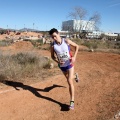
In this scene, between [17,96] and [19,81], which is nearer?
[17,96]

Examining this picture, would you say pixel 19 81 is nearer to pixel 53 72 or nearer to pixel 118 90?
pixel 53 72

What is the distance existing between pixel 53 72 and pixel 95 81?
6.20 feet

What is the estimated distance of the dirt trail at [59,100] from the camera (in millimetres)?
5871

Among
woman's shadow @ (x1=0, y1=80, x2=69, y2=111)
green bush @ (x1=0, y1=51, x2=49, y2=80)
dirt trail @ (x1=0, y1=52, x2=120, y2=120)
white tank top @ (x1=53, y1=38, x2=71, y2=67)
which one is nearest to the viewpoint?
dirt trail @ (x1=0, y1=52, x2=120, y2=120)

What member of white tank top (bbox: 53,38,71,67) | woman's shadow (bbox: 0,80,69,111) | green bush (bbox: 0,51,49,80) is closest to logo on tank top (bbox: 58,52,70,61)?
white tank top (bbox: 53,38,71,67)

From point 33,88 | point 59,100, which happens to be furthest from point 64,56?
point 33,88

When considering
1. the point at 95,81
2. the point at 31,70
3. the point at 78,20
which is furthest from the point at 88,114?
the point at 78,20

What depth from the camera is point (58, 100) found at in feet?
22.1

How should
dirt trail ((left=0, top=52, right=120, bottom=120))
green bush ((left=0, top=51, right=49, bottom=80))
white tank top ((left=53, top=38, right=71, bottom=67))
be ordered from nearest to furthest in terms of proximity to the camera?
dirt trail ((left=0, top=52, right=120, bottom=120)), white tank top ((left=53, top=38, right=71, bottom=67)), green bush ((left=0, top=51, right=49, bottom=80))

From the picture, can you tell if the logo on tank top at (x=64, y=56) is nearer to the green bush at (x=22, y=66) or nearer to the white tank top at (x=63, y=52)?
the white tank top at (x=63, y=52)

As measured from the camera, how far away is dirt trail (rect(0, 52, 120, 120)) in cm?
587

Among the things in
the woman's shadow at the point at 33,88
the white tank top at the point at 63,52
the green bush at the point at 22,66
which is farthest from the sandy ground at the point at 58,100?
the white tank top at the point at 63,52

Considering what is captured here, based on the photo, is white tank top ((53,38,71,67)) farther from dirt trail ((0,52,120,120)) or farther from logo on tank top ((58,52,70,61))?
dirt trail ((0,52,120,120))

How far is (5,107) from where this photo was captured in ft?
20.6
